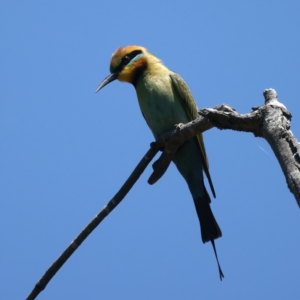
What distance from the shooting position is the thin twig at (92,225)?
287 cm

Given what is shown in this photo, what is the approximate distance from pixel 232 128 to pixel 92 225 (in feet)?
3.09

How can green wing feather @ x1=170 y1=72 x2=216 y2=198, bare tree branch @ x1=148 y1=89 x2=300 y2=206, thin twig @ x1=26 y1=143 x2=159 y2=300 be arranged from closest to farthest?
bare tree branch @ x1=148 y1=89 x2=300 y2=206 < thin twig @ x1=26 y1=143 x2=159 y2=300 < green wing feather @ x1=170 y1=72 x2=216 y2=198

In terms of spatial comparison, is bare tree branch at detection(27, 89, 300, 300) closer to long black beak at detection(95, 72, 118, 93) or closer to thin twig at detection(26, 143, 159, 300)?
thin twig at detection(26, 143, 159, 300)

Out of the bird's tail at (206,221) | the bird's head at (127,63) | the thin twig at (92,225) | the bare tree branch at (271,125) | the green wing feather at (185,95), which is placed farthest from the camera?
the bird's head at (127,63)

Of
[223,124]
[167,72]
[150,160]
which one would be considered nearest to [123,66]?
[167,72]

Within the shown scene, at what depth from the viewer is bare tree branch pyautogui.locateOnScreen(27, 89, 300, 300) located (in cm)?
216

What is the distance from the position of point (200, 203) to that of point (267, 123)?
1.70 m

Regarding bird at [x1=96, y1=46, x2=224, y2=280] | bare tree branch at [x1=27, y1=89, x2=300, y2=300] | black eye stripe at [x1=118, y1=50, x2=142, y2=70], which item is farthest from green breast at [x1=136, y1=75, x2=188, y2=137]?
bare tree branch at [x1=27, y1=89, x2=300, y2=300]

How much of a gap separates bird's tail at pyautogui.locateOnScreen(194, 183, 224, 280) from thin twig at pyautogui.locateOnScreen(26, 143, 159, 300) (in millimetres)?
774

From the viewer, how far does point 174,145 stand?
11.3 ft

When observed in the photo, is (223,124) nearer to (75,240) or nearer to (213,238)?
(75,240)

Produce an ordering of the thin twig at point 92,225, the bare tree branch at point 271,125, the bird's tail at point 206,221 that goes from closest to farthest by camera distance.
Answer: the bare tree branch at point 271,125 < the thin twig at point 92,225 < the bird's tail at point 206,221

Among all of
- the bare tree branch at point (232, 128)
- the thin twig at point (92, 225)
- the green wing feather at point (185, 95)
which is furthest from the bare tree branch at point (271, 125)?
the green wing feather at point (185, 95)

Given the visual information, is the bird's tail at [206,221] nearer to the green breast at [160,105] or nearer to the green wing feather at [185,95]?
the green wing feather at [185,95]
